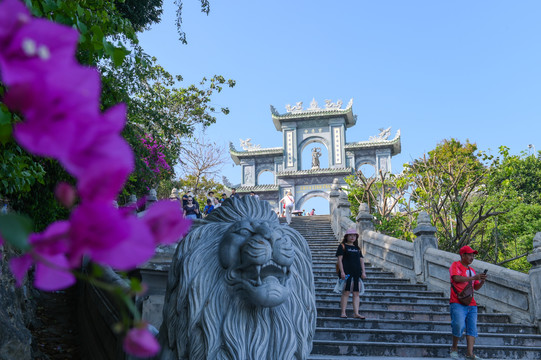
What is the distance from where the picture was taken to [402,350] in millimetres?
5871

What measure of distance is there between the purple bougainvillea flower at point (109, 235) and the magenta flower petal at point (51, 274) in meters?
0.05

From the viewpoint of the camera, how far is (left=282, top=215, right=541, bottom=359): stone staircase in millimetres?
5887

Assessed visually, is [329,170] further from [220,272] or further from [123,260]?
[123,260]

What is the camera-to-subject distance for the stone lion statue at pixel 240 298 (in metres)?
2.12

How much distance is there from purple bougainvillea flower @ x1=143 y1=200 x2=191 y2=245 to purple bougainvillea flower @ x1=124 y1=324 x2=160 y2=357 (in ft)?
0.22

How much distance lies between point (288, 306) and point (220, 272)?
1.22ft

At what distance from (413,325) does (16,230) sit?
7273mm

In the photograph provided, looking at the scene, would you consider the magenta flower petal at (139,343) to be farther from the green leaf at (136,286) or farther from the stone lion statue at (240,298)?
the stone lion statue at (240,298)

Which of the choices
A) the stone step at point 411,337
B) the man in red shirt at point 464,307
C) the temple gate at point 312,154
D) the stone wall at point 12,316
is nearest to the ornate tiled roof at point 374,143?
the temple gate at point 312,154

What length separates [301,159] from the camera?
107 ft

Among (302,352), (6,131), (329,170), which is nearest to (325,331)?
(302,352)

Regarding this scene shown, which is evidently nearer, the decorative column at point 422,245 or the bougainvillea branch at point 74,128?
the bougainvillea branch at point 74,128

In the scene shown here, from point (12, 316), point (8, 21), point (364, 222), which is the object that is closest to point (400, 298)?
point (364, 222)

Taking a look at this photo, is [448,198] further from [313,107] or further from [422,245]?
[313,107]
